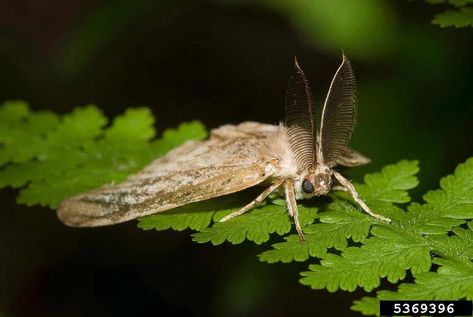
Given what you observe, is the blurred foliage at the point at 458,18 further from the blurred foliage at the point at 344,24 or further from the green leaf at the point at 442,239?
the blurred foliage at the point at 344,24

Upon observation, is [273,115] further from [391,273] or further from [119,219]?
[391,273]

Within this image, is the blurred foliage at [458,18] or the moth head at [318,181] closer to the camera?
the moth head at [318,181]

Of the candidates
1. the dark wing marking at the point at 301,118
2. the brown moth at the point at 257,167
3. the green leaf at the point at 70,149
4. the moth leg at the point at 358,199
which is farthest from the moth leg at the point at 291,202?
the green leaf at the point at 70,149

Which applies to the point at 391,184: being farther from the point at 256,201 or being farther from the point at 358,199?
the point at 256,201

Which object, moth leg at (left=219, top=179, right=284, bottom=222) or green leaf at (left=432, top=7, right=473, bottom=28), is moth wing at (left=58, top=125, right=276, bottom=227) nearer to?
moth leg at (left=219, top=179, right=284, bottom=222)

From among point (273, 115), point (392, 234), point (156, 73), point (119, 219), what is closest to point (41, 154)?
point (119, 219)

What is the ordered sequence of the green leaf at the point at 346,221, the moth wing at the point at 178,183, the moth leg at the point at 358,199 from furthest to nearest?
1. the moth wing at the point at 178,183
2. the moth leg at the point at 358,199
3. the green leaf at the point at 346,221

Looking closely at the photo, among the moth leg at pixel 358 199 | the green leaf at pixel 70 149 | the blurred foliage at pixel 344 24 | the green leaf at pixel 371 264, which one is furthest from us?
Answer: the blurred foliage at pixel 344 24

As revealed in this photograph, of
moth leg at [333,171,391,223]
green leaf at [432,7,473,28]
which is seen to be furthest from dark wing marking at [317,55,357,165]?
green leaf at [432,7,473,28]
